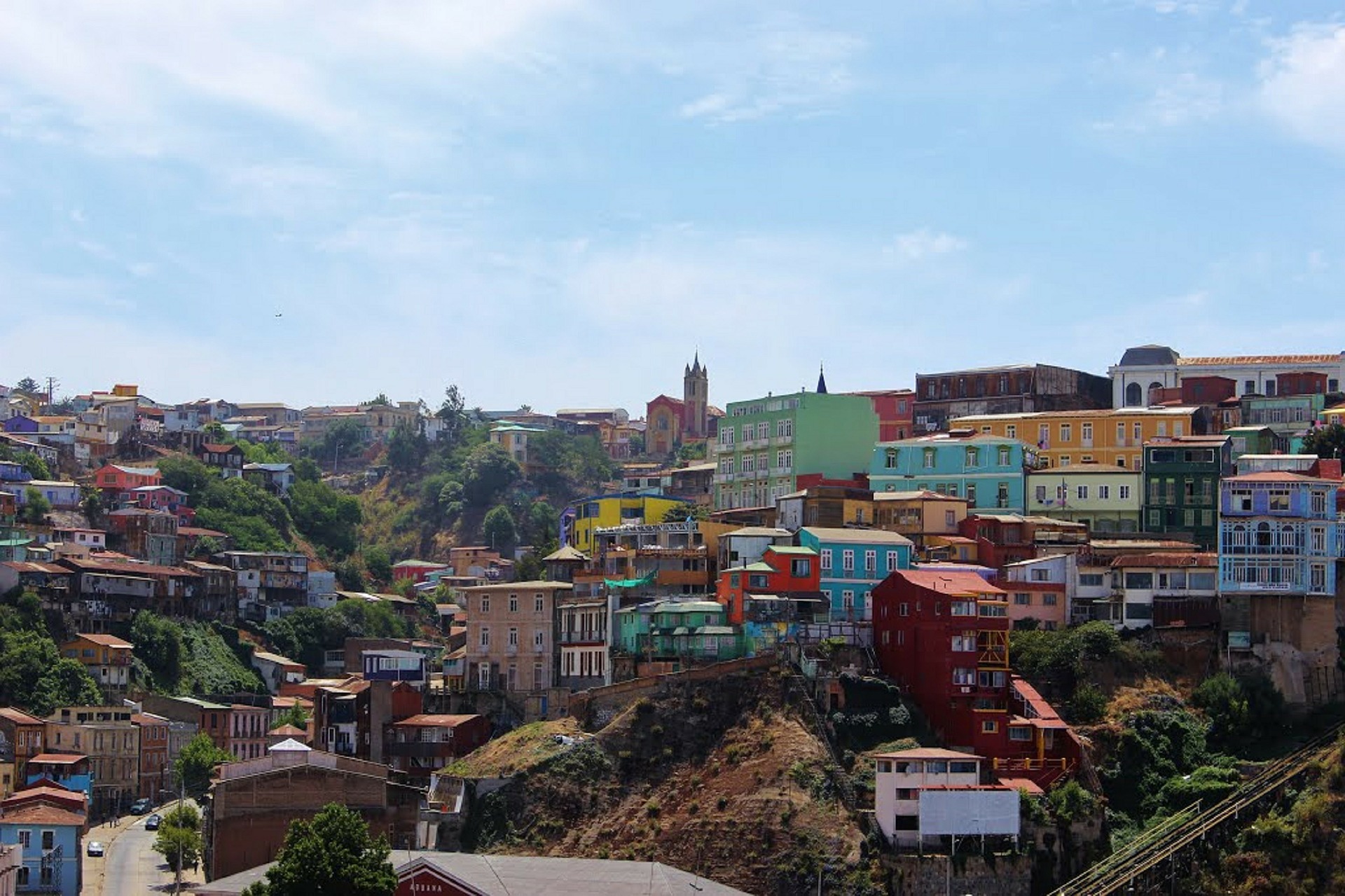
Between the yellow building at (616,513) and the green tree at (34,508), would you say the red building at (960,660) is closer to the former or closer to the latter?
the yellow building at (616,513)

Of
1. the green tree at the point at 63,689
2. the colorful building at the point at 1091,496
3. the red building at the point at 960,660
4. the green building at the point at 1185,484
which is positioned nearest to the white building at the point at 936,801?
the red building at the point at 960,660

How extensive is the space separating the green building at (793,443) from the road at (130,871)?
26.2 meters

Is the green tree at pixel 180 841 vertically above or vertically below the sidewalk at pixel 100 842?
above

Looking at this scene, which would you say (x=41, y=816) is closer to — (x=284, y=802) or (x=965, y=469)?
(x=284, y=802)

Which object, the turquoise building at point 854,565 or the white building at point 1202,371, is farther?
the white building at point 1202,371

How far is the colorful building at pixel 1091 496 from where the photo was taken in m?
86.5

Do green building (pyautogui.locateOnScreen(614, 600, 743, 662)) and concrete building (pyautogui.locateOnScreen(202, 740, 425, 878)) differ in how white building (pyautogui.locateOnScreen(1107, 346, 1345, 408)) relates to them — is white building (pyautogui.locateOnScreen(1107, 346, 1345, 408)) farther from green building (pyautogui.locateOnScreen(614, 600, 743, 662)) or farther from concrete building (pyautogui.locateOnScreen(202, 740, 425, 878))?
concrete building (pyautogui.locateOnScreen(202, 740, 425, 878))

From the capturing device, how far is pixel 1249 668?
75.1 m

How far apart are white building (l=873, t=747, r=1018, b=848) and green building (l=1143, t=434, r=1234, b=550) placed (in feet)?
61.7

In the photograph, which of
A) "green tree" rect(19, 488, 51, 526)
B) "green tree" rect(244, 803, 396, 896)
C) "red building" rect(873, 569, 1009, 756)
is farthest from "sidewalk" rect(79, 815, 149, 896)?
"red building" rect(873, 569, 1009, 756)

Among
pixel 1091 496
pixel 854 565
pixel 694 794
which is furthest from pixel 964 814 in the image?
pixel 1091 496

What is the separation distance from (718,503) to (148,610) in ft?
86.3

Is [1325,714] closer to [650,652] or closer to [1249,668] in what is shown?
[1249,668]

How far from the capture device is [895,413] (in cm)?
10400
